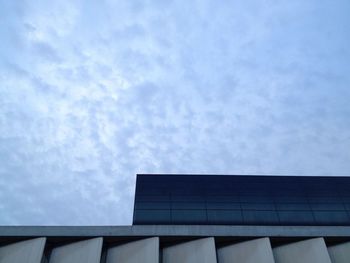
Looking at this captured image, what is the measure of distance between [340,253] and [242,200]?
849 centimetres

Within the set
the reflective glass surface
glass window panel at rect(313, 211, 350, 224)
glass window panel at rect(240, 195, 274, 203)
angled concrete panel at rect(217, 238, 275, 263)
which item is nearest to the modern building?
angled concrete panel at rect(217, 238, 275, 263)

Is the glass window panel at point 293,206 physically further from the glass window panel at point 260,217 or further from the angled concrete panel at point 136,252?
the angled concrete panel at point 136,252

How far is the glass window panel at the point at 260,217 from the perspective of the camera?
915 inches

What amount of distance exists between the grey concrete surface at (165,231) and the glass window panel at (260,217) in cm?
534

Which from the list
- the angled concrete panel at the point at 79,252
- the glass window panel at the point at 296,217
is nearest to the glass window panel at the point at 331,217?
the glass window panel at the point at 296,217

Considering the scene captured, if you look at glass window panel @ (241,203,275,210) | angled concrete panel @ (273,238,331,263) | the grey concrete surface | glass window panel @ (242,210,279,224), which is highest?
glass window panel @ (241,203,275,210)

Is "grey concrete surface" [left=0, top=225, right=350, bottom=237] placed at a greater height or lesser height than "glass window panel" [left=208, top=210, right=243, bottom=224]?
lesser

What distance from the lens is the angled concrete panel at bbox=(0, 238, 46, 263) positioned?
15898 mm

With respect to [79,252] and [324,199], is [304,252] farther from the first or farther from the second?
[79,252]

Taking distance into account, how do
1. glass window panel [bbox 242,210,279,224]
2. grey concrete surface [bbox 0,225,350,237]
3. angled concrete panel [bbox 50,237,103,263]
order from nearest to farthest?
angled concrete panel [bbox 50,237,103,263] → grey concrete surface [bbox 0,225,350,237] → glass window panel [bbox 242,210,279,224]

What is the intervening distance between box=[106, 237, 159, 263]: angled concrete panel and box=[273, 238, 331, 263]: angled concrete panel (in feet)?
22.4

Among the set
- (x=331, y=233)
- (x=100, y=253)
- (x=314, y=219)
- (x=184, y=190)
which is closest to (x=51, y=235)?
(x=100, y=253)

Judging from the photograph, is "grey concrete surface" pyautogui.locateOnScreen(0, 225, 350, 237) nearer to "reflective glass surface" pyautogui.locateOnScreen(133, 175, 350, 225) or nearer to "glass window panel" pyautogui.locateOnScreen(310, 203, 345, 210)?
"reflective glass surface" pyautogui.locateOnScreen(133, 175, 350, 225)

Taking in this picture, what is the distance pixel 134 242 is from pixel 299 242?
9393 millimetres
